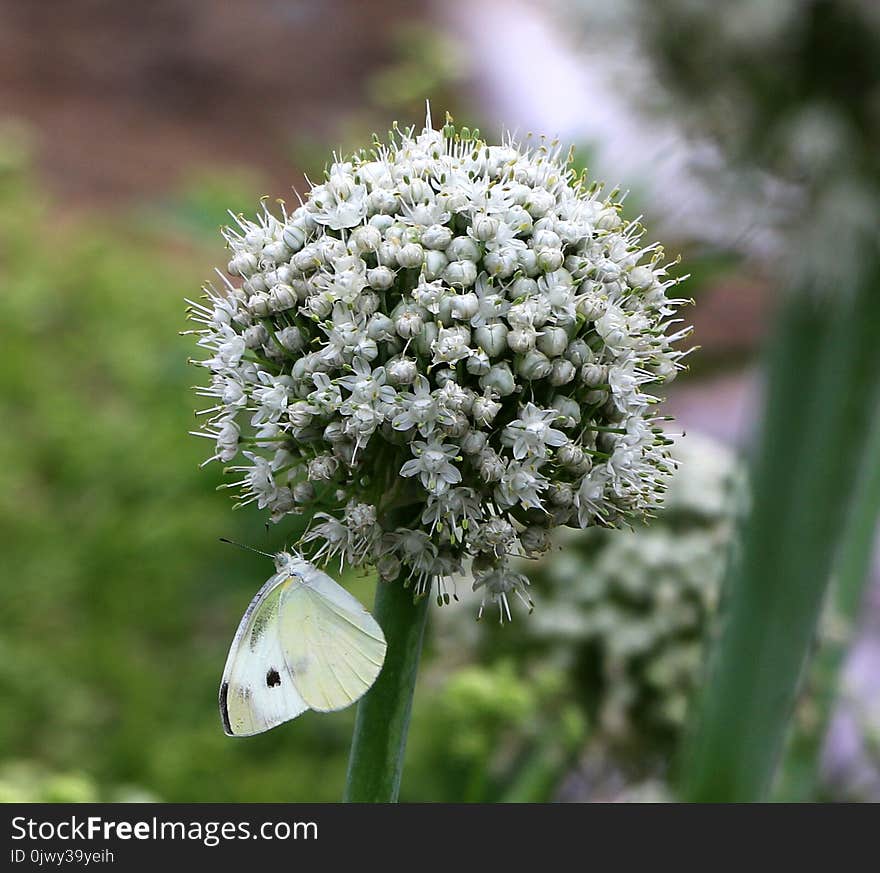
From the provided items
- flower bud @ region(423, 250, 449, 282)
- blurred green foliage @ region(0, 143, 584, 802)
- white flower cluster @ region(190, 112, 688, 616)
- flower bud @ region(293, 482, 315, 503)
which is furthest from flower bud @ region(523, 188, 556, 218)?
blurred green foliage @ region(0, 143, 584, 802)

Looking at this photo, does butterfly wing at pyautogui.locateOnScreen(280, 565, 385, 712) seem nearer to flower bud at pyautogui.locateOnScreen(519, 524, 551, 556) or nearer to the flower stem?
the flower stem

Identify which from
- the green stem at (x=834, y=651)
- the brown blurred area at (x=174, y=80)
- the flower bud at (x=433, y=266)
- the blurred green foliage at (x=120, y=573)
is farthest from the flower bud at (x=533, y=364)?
the brown blurred area at (x=174, y=80)

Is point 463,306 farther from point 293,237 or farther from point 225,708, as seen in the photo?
point 225,708

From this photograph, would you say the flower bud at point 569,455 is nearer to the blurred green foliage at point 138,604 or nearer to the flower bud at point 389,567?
the flower bud at point 389,567

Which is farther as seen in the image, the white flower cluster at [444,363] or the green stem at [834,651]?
the green stem at [834,651]

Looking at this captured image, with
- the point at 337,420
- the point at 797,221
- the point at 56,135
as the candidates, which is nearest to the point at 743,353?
the point at 797,221

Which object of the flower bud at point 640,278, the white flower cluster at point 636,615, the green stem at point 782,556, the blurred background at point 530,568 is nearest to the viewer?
the flower bud at point 640,278
